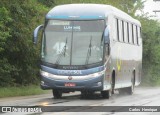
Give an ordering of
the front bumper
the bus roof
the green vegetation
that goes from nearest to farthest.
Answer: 1. the front bumper
2. the bus roof
3. the green vegetation

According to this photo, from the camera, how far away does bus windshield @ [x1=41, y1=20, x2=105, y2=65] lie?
77.0 ft

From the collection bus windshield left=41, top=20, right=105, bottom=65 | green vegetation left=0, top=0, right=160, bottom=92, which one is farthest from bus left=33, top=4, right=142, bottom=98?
green vegetation left=0, top=0, right=160, bottom=92

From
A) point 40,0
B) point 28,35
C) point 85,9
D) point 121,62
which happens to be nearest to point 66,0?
point 40,0

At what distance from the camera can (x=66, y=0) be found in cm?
4500

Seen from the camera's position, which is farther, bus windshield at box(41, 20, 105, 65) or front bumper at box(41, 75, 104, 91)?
bus windshield at box(41, 20, 105, 65)

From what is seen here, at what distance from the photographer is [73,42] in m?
23.7

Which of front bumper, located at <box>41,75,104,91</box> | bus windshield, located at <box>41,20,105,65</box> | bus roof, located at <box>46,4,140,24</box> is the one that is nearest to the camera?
front bumper, located at <box>41,75,104,91</box>

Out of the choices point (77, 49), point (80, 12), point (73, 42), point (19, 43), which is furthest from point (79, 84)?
point (19, 43)

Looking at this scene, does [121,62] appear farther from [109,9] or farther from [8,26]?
[8,26]

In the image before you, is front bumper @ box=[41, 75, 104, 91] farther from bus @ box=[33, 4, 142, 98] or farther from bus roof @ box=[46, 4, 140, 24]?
bus roof @ box=[46, 4, 140, 24]

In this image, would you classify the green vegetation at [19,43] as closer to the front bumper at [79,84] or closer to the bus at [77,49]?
the bus at [77,49]

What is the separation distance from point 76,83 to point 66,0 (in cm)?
2258

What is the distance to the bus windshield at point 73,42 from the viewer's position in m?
23.5

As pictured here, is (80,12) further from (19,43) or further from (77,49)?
(19,43)
